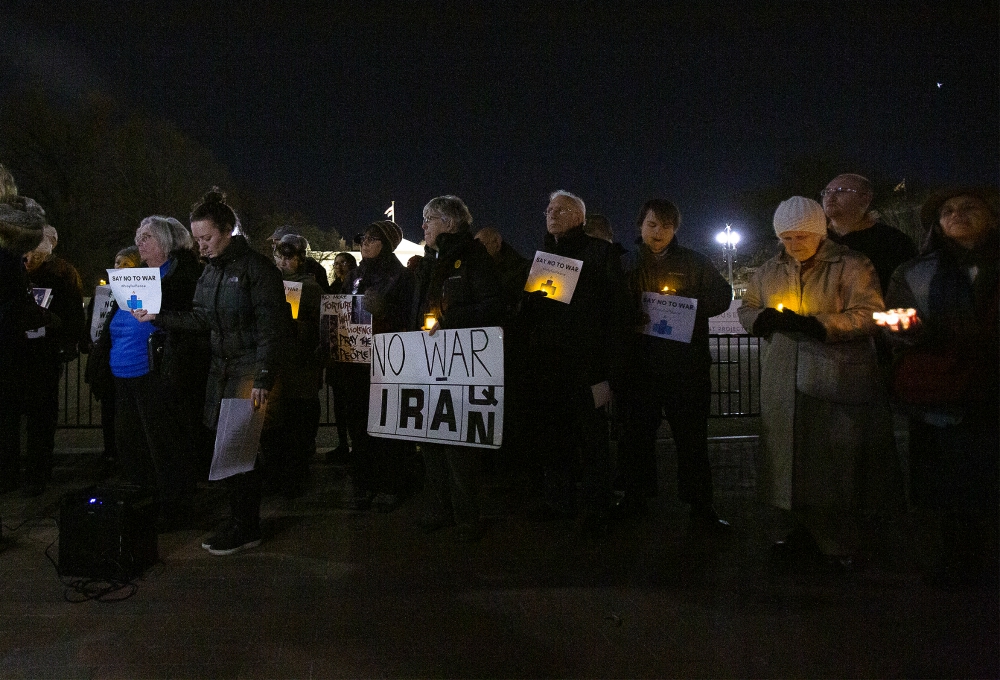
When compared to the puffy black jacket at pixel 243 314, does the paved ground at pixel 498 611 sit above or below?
below

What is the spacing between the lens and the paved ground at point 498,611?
306 centimetres

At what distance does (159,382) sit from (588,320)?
9.64 feet

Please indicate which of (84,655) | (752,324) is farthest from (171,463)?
(752,324)

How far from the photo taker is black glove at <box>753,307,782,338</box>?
3.88 meters

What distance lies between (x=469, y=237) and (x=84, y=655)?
9.85ft

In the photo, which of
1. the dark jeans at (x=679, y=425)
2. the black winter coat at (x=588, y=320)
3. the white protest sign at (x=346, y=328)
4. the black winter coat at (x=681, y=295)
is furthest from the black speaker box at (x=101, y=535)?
the black winter coat at (x=681, y=295)

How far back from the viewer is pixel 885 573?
402cm

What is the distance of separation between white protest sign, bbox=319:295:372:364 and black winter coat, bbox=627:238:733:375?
7.07 ft

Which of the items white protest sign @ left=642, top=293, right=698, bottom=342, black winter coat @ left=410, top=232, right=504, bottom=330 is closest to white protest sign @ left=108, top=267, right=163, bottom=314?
black winter coat @ left=410, top=232, right=504, bottom=330

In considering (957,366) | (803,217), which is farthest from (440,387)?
(957,366)

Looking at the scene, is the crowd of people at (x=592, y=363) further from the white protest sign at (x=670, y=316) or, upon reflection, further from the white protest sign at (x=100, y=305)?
the white protest sign at (x=100, y=305)

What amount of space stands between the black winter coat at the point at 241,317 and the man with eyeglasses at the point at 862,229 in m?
3.62

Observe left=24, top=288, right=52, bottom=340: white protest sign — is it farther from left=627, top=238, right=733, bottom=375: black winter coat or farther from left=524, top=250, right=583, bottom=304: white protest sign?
left=627, top=238, right=733, bottom=375: black winter coat

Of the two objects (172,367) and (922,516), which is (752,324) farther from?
(172,367)
